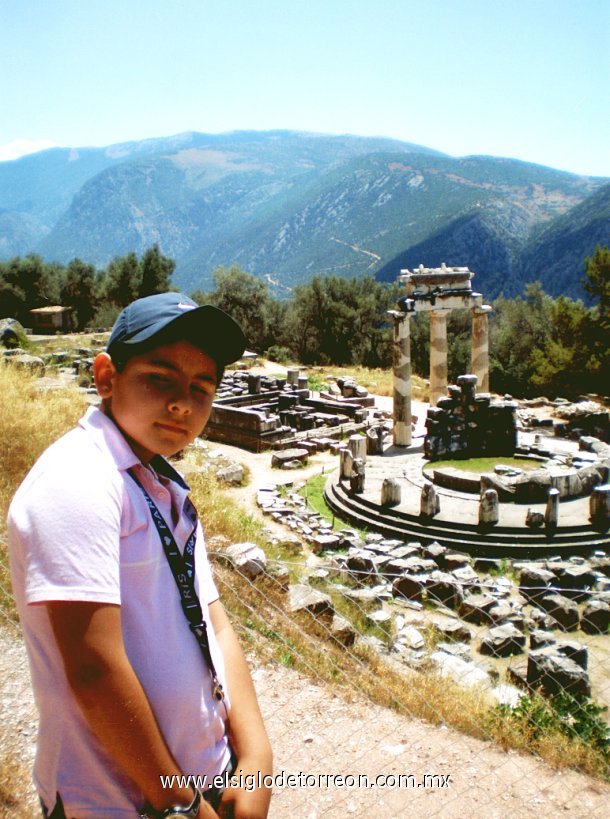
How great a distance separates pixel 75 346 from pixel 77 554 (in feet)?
114

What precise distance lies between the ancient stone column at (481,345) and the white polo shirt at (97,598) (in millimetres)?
22118

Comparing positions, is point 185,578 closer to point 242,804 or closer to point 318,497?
point 242,804

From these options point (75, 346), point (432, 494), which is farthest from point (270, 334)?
point (432, 494)

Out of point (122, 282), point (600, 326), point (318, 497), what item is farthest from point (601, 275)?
point (122, 282)

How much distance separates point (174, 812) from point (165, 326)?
1356 mm

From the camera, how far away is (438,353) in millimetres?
24109

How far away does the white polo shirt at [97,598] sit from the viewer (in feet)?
5.35

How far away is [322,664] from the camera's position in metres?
5.95

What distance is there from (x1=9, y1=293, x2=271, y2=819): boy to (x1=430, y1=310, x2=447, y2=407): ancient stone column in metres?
21.9

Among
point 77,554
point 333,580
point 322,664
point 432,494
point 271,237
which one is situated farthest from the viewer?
point 271,237

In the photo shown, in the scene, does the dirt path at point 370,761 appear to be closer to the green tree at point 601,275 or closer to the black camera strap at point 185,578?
the black camera strap at point 185,578

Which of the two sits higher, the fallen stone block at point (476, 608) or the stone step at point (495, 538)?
the fallen stone block at point (476, 608)

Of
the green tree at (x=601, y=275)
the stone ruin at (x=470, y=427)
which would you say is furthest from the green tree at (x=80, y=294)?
the stone ruin at (x=470, y=427)

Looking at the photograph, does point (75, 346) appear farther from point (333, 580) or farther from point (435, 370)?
point (333, 580)
